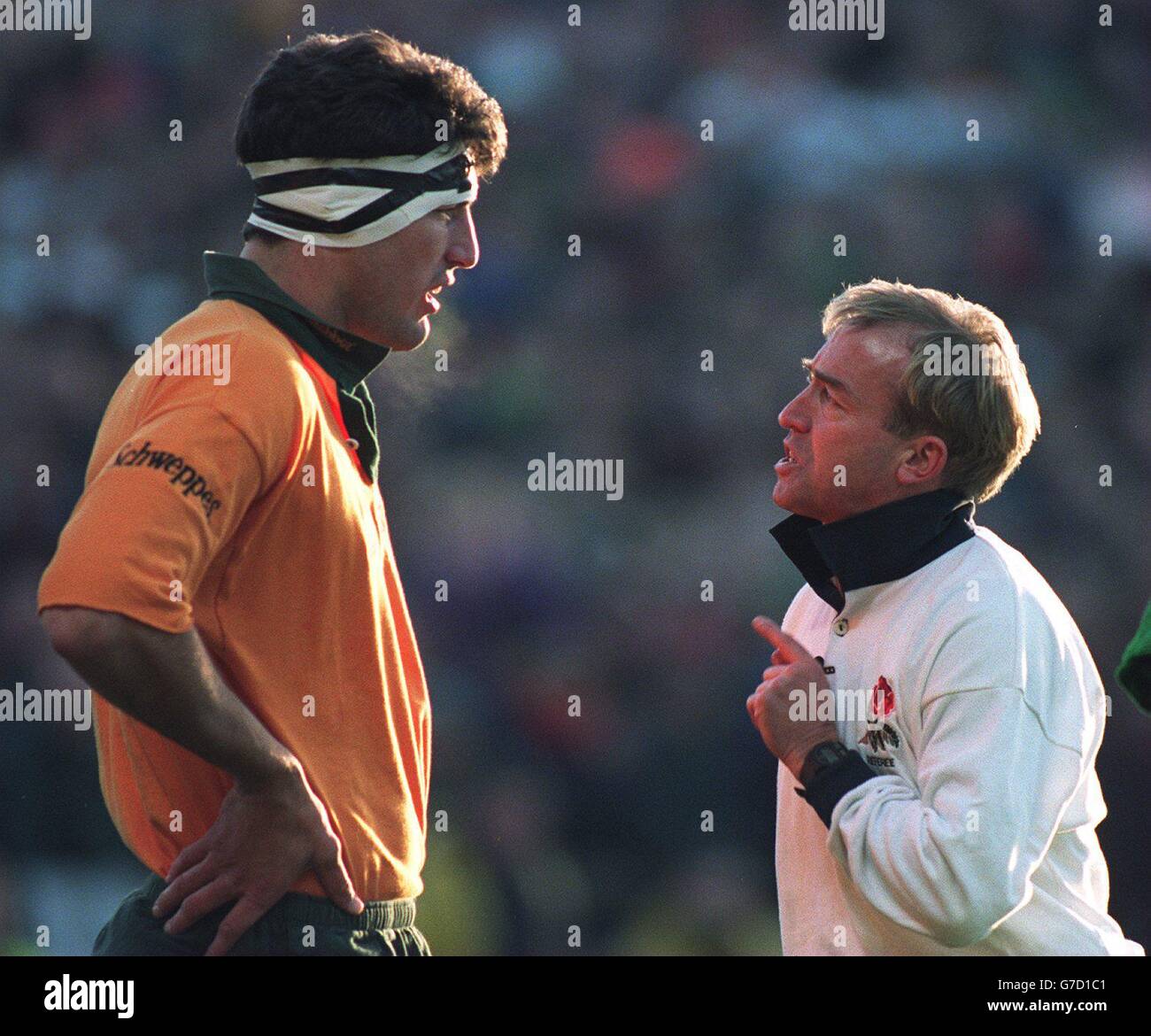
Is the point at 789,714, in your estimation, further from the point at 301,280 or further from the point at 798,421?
the point at 301,280

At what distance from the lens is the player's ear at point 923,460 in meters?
2.71

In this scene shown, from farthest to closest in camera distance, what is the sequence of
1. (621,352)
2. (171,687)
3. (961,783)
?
(621,352), (961,783), (171,687)

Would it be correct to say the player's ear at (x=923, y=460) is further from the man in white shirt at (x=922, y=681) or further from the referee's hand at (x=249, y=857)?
the referee's hand at (x=249, y=857)

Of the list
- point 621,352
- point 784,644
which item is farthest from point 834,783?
point 621,352

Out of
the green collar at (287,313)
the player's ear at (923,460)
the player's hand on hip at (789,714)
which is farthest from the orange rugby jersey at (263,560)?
the player's ear at (923,460)

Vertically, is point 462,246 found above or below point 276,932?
above

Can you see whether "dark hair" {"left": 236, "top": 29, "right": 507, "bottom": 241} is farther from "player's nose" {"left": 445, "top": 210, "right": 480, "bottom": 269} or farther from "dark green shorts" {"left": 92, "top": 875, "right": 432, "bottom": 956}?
"dark green shorts" {"left": 92, "top": 875, "right": 432, "bottom": 956}

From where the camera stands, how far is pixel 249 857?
2.23m

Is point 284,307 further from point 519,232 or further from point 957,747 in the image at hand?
point 519,232

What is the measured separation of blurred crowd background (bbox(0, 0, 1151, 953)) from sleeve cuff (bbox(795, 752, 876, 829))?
2.77 meters

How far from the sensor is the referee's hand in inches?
87.3

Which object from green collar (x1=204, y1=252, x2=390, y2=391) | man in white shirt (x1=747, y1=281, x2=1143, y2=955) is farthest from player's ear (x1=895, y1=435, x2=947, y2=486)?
green collar (x1=204, y1=252, x2=390, y2=391)

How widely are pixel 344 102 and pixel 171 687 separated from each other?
859 mm

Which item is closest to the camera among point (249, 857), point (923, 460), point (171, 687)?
point (171, 687)
